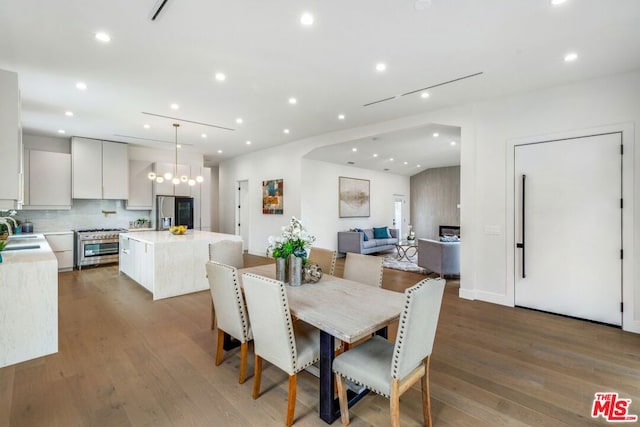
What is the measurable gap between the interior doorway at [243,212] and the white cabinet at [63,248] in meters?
4.05

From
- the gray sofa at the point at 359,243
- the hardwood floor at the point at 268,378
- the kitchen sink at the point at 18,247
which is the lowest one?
the hardwood floor at the point at 268,378

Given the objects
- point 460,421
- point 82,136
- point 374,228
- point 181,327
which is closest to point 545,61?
point 460,421

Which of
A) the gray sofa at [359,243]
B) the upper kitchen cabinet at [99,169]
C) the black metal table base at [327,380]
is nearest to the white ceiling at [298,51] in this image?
the upper kitchen cabinet at [99,169]

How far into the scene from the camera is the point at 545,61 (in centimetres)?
320

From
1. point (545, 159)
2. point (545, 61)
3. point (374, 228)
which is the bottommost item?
point (374, 228)

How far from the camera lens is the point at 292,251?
8.20ft

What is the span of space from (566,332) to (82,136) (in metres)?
9.12

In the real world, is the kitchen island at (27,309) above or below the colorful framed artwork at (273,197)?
below

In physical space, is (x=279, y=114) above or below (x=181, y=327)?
above

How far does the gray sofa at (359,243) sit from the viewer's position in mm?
8142

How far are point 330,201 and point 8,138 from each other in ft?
21.1

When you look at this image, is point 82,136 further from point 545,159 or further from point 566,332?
point 566,332

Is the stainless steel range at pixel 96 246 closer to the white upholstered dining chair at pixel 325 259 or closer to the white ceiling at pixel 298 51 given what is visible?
the white ceiling at pixel 298 51

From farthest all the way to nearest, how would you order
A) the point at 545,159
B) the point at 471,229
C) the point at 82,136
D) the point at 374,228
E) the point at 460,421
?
the point at 374,228 → the point at 82,136 → the point at 471,229 → the point at 545,159 → the point at 460,421
